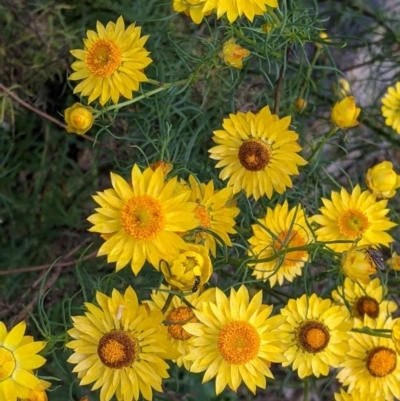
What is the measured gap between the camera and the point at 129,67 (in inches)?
54.1

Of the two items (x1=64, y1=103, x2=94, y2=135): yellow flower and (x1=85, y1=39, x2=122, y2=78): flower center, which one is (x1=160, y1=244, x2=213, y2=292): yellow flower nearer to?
(x1=64, y1=103, x2=94, y2=135): yellow flower

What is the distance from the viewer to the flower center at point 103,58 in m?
1.37

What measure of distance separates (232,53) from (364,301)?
69 cm

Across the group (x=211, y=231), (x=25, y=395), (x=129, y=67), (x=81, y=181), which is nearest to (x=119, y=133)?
(x=81, y=181)

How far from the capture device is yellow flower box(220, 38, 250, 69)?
51.6 inches

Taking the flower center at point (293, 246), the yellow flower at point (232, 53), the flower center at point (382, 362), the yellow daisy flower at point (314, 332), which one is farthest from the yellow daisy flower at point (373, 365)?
the yellow flower at point (232, 53)

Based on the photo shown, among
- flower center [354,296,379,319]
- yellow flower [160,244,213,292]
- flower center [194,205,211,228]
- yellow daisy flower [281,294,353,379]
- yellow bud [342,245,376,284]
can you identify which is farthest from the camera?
flower center [354,296,379,319]

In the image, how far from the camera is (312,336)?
1410 mm

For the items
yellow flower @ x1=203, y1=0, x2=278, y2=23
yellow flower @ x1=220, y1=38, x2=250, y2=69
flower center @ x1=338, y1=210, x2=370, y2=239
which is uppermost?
yellow flower @ x1=203, y1=0, x2=278, y2=23

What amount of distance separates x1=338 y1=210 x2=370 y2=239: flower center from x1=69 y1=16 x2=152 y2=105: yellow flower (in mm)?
574

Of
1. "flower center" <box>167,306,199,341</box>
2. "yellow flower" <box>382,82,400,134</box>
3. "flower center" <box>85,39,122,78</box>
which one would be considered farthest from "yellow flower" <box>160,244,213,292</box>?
"yellow flower" <box>382,82,400,134</box>

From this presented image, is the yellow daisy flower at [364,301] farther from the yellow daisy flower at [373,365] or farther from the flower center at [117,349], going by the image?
the flower center at [117,349]

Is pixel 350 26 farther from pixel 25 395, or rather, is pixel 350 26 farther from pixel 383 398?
pixel 25 395

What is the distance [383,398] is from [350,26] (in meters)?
1.52
